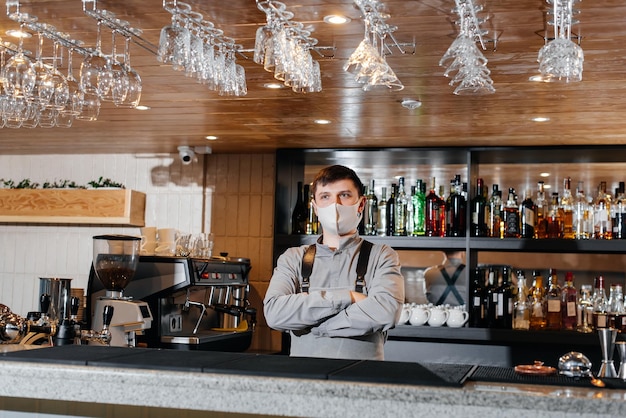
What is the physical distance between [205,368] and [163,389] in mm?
109

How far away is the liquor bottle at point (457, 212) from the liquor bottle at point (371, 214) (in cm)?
50

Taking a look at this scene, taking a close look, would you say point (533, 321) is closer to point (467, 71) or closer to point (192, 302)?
point (192, 302)

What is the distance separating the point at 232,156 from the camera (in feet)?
19.5

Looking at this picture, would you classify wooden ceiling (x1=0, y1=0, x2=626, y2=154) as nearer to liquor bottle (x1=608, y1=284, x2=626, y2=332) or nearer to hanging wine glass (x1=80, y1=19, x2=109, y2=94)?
hanging wine glass (x1=80, y1=19, x2=109, y2=94)

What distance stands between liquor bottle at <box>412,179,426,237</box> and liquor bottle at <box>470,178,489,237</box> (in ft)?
1.08

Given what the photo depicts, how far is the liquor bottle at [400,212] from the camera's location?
5.30m

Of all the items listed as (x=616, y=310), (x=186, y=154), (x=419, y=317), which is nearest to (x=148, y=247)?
(x=186, y=154)

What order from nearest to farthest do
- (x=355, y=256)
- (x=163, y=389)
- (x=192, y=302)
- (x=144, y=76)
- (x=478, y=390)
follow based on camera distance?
(x=478, y=390) → (x=163, y=389) → (x=355, y=256) → (x=144, y=76) → (x=192, y=302)

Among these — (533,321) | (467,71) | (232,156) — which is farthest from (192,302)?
(467,71)

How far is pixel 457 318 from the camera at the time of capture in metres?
4.98

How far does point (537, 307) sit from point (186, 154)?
2599 millimetres

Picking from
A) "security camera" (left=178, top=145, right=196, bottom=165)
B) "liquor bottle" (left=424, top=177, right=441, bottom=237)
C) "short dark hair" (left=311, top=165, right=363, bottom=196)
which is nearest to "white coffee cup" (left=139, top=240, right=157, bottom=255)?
"security camera" (left=178, top=145, right=196, bottom=165)

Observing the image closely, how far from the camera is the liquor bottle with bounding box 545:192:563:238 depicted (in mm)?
5137

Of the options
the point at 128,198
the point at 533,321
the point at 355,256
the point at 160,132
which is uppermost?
the point at 160,132
